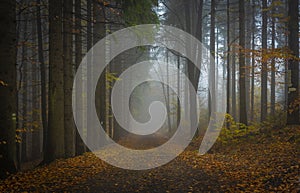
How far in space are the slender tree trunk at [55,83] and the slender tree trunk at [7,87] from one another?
2.48 m

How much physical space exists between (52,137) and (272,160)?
823 centimetres

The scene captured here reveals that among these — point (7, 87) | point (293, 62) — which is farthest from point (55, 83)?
point (293, 62)

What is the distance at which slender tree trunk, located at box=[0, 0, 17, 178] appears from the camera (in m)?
7.83

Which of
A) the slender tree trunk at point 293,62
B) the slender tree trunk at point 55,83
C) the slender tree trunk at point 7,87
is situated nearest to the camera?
the slender tree trunk at point 7,87

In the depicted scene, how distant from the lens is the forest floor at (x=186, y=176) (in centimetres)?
687

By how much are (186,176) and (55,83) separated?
6223 mm

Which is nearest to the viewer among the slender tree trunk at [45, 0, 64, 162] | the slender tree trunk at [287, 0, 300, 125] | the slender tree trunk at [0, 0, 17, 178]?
the slender tree trunk at [0, 0, 17, 178]

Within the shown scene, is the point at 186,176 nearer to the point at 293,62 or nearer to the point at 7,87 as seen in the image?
the point at 7,87

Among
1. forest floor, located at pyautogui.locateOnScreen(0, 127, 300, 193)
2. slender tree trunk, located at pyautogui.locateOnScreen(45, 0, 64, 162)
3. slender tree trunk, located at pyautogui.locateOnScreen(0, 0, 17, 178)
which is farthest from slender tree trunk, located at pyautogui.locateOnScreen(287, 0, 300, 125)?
slender tree trunk, located at pyautogui.locateOnScreen(0, 0, 17, 178)

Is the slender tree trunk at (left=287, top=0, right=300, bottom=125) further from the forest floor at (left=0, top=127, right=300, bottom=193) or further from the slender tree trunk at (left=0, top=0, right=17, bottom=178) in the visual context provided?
the slender tree trunk at (left=0, top=0, right=17, bottom=178)

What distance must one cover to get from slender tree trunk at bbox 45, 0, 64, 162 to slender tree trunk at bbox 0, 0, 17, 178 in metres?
2.48

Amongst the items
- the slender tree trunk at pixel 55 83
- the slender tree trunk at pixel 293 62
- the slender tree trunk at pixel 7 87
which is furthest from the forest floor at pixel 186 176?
the slender tree trunk at pixel 293 62

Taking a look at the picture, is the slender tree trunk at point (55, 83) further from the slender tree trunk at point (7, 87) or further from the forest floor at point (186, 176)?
the slender tree trunk at point (7, 87)

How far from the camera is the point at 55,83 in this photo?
10.8 meters
